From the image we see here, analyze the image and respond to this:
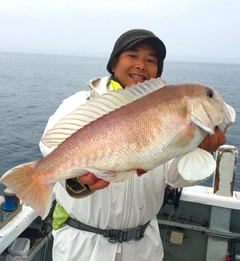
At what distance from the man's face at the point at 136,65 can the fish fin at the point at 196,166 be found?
1.10 m

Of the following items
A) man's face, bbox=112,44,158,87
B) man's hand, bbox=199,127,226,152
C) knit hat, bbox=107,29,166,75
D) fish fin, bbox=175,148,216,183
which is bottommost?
fish fin, bbox=175,148,216,183

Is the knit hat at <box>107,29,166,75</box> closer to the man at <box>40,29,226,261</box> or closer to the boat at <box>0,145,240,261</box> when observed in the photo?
the man at <box>40,29,226,261</box>

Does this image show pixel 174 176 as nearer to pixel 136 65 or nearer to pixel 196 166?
pixel 196 166

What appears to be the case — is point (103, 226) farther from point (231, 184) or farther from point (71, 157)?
point (231, 184)

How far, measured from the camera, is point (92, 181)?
2242 mm

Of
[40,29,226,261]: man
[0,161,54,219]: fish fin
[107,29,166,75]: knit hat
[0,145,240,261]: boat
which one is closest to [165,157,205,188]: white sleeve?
[40,29,226,261]: man

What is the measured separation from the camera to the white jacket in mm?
2736

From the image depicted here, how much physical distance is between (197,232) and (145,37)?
283cm

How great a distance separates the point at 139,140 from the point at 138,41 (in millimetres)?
1267

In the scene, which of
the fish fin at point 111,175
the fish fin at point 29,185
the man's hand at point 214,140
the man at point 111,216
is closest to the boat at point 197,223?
the man at point 111,216

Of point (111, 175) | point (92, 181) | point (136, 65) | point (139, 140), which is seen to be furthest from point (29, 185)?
point (136, 65)

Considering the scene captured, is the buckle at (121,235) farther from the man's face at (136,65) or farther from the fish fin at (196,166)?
the man's face at (136,65)

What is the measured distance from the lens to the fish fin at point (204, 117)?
2082 mm

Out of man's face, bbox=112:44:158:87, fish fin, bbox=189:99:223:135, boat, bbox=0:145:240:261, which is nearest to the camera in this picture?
fish fin, bbox=189:99:223:135
